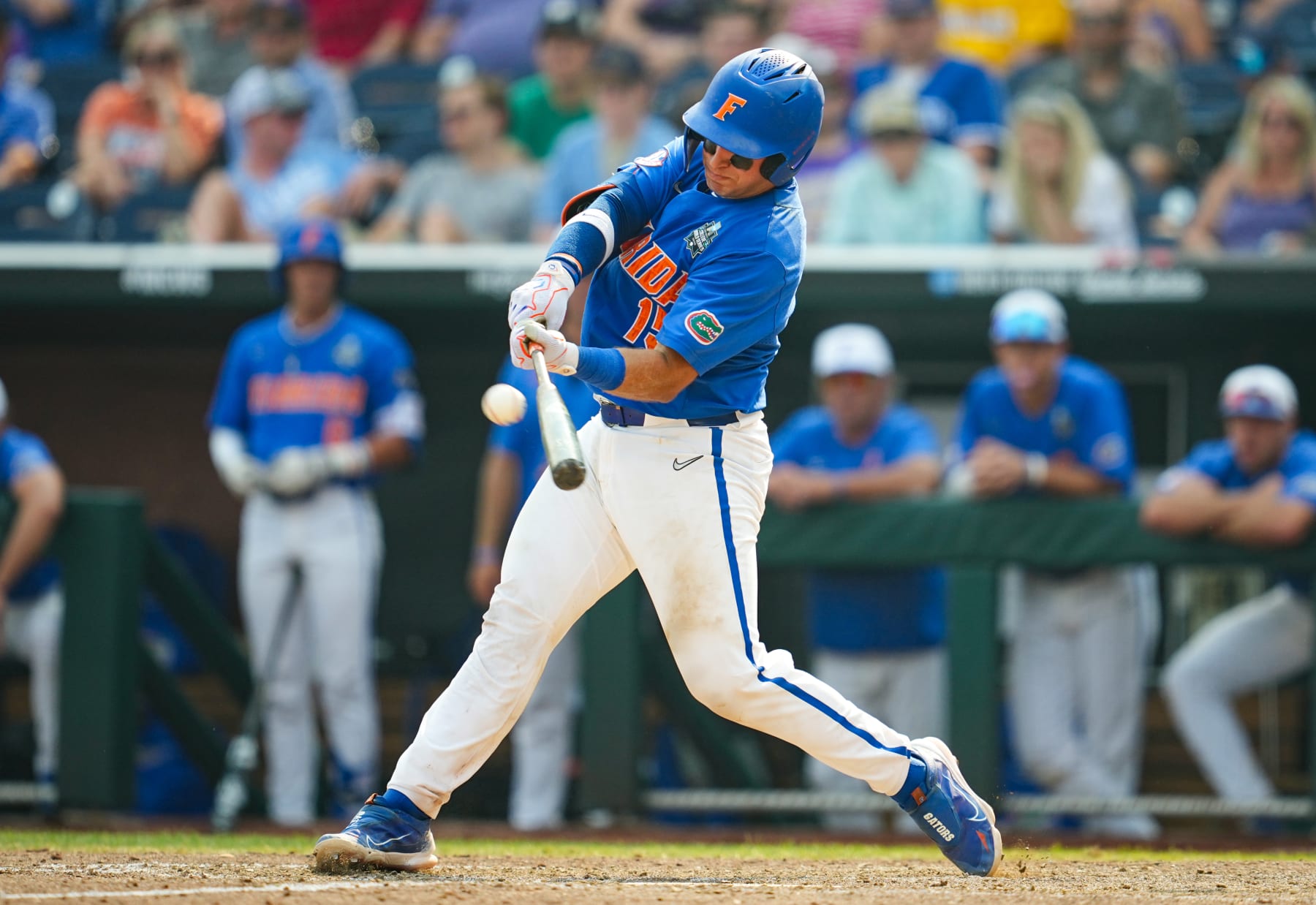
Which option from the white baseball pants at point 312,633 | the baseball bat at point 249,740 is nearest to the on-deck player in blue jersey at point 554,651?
the white baseball pants at point 312,633

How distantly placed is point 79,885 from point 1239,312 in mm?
5077

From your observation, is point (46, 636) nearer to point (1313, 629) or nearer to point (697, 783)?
point (697, 783)

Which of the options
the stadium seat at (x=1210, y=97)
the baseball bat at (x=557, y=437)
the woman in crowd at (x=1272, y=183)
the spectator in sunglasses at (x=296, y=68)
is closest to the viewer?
the baseball bat at (x=557, y=437)

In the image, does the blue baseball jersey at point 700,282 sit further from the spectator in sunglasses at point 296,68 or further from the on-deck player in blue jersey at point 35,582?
the spectator in sunglasses at point 296,68

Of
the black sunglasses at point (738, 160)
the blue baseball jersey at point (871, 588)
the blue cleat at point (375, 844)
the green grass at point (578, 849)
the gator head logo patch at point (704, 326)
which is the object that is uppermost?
the black sunglasses at point (738, 160)

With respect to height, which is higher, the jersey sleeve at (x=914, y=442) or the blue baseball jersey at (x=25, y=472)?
the jersey sleeve at (x=914, y=442)

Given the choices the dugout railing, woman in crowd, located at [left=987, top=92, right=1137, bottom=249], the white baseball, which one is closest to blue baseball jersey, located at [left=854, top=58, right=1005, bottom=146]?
woman in crowd, located at [left=987, top=92, right=1137, bottom=249]

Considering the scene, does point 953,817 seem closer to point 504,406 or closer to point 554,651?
point 504,406

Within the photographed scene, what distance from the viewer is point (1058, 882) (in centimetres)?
357

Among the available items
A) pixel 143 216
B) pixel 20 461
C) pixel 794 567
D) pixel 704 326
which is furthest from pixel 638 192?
pixel 143 216

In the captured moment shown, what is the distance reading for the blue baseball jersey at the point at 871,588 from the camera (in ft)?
19.8

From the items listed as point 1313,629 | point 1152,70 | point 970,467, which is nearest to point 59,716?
point 970,467

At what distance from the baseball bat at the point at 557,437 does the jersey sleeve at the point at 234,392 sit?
10.5ft

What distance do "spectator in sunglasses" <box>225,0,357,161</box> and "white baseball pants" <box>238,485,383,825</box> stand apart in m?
2.36
